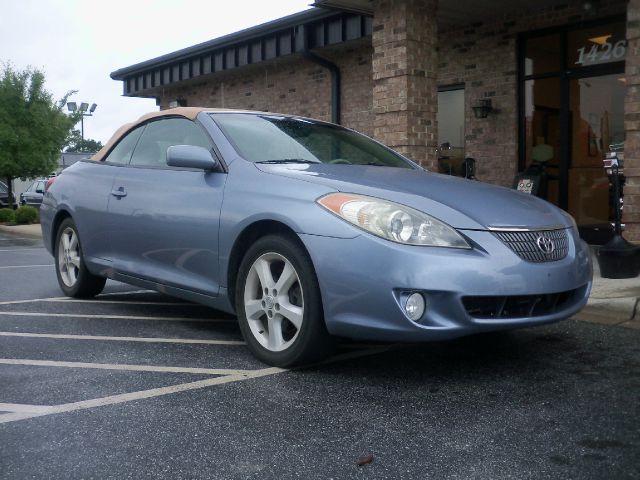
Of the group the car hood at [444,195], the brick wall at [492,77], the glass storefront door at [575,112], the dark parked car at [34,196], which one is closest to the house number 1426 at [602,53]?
the glass storefront door at [575,112]

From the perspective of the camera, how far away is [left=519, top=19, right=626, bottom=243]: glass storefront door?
10.3 meters

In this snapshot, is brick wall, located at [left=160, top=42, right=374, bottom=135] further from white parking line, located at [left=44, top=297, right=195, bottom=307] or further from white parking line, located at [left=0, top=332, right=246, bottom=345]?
white parking line, located at [left=0, top=332, right=246, bottom=345]

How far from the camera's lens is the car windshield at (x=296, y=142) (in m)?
4.91

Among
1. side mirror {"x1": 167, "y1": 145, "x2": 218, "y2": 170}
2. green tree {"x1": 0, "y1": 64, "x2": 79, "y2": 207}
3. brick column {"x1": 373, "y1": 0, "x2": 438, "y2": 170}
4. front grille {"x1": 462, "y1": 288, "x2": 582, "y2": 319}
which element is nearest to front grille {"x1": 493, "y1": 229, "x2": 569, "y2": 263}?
front grille {"x1": 462, "y1": 288, "x2": 582, "y2": 319}

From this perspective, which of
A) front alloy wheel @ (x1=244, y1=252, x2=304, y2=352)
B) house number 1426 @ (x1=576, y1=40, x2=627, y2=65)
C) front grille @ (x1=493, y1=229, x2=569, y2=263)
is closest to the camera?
front grille @ (x1=493, y1=229, x2=569, y2=263)

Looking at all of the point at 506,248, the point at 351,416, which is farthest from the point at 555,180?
the point at 351,416

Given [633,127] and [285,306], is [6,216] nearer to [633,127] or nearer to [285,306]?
[633,127]

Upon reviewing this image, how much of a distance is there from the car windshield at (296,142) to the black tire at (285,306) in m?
0.73

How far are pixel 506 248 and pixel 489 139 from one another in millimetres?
7941

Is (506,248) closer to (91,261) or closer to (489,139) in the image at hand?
(91,261)

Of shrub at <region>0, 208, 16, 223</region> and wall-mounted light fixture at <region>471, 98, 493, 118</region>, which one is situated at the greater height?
wall-mounted light fixture at <region>471, 98, 493, 118</region>

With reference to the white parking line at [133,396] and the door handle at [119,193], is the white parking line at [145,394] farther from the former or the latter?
the door handle at [119,193]

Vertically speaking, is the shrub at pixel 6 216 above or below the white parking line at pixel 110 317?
above

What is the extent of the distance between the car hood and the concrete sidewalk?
1340mm
